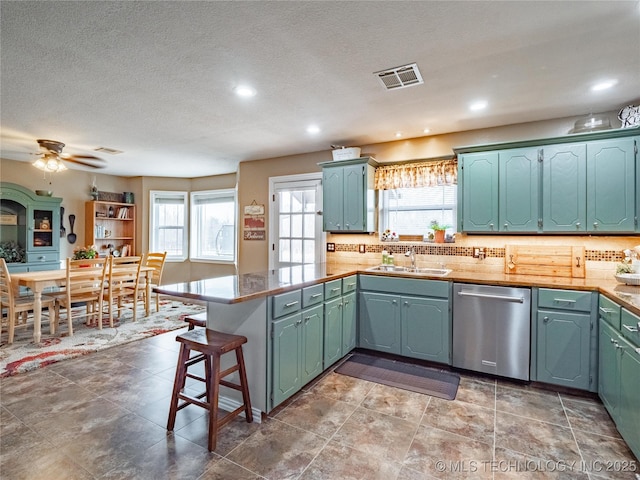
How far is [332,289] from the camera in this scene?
3039 millimetres

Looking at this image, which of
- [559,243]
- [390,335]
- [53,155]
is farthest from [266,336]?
[53,155]

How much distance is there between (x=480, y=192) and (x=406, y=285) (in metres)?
1.19

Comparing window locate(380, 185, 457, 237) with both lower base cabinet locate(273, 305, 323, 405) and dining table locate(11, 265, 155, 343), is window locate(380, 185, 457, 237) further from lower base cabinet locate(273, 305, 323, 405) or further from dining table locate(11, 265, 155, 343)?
dining table locate(11, 265, 155, 343)

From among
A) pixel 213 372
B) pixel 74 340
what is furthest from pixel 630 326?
pixel 74 340

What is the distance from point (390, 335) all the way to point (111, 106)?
3405 mm

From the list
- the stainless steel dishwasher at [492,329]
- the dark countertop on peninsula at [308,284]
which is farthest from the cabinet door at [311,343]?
the stainless steel dishwasher at [492,329]

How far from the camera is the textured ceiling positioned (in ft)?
5.75

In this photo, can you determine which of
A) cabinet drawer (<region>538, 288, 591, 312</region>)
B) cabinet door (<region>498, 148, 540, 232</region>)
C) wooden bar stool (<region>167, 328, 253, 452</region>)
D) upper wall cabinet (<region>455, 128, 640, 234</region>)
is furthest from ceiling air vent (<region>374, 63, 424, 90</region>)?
wooden bar stool (<region>167, 328, 253, 452</region>)

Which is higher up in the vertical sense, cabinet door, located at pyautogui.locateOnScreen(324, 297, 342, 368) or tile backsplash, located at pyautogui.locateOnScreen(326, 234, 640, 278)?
tile backsplash, located at pyautogui.locateOnScreen(326, 234, 640, 278)

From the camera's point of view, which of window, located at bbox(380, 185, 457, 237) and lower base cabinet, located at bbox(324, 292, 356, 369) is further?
window, located at bbox(380, 185, 457, 237)

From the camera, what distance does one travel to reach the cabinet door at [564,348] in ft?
8.54

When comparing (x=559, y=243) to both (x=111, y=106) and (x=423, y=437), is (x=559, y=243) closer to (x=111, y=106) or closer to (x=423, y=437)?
(x=423, y=437)

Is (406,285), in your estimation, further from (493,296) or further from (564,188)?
(564,188)

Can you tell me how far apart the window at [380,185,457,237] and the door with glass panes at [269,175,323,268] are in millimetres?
916
